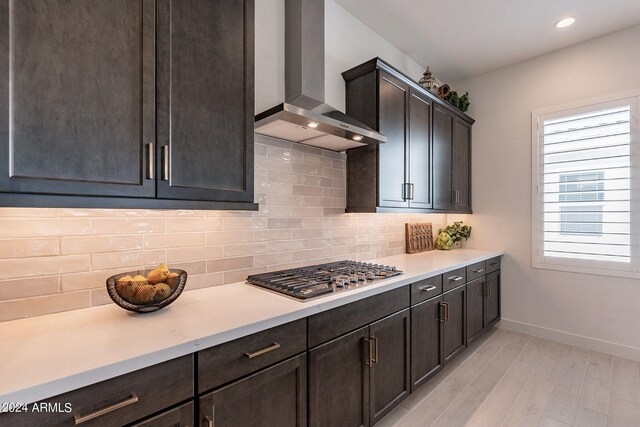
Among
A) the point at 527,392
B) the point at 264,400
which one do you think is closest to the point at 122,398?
the point at 264,400

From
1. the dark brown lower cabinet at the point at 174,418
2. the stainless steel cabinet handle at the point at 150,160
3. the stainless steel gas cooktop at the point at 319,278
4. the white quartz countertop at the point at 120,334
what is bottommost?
the dark brown lower cabinet at the point at 174,418

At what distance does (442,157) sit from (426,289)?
156cm

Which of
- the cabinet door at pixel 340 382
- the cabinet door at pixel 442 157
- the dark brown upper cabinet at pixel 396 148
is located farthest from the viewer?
the cabinet door at pixel 442 157

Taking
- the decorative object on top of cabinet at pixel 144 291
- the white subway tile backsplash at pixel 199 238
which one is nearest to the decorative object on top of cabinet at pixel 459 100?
the white subway tile backsplash at pixel 199 238

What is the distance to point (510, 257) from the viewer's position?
3.46m

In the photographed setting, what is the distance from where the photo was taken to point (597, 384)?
2352 mm

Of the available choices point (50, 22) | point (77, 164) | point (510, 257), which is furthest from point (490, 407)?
point (50, 22)

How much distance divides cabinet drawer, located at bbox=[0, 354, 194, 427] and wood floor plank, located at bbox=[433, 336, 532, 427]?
1.67 metres

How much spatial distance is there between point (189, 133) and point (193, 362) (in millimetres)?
895

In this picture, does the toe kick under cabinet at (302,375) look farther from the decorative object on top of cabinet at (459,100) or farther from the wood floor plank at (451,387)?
the decorative object on top of cabinet at (459,100)

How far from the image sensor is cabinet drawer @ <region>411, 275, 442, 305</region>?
2.05 metres

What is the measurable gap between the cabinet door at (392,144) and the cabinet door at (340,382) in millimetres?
1114

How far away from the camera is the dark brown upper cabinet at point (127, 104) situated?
0.94 m

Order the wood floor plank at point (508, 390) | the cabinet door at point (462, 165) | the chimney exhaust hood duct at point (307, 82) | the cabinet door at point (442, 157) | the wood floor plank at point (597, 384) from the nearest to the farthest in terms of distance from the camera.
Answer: the chimney exhaust hood duct at point (307, 82) < the wood floor plank at point (508, 390) < the wood floor plank at point (597, 384) < the cabinet door at point (442, 157) < the cabinet door at point (462, 165)
